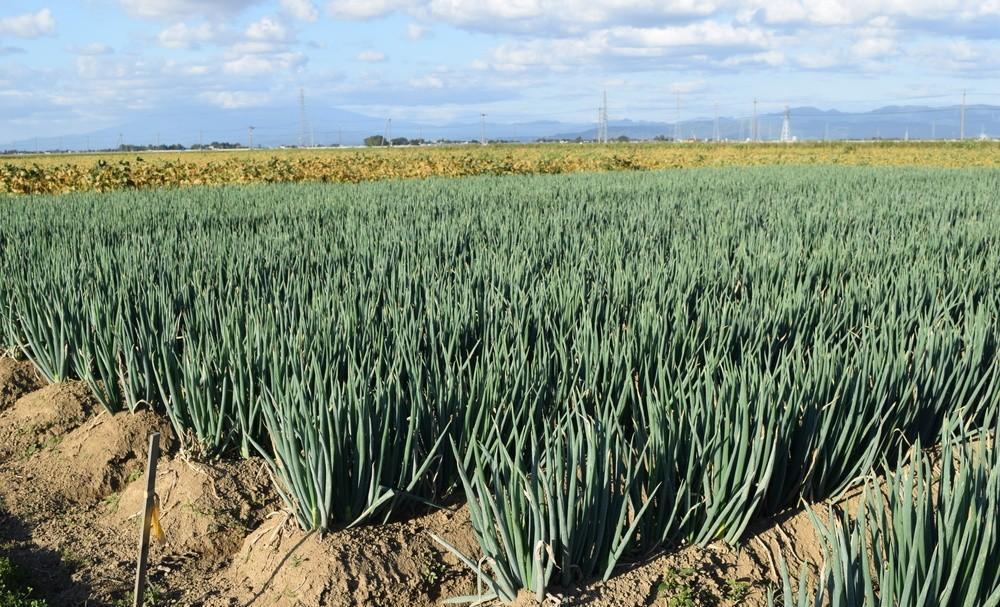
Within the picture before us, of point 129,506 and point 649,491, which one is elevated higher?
point 649,491

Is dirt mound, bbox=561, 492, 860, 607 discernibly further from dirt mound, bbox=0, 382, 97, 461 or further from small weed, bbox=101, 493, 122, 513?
dirt mound, bbox=0, 382, 97, 461

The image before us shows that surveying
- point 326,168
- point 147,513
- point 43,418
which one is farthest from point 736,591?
Result: point 326,168

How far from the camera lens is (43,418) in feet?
11.8

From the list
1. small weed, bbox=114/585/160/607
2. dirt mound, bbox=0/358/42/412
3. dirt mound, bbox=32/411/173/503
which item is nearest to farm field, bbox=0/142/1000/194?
dirt mound, bbox=0/358/42/412

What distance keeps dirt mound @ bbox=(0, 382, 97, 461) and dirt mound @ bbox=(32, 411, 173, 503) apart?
0.52 feet

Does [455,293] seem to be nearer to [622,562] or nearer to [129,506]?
[129,506]

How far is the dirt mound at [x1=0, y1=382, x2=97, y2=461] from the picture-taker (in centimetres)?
351

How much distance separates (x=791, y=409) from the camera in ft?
8.05

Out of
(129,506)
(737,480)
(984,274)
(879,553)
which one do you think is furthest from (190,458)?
(984,274)

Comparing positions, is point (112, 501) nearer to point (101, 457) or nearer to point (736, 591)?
point (101, 457)

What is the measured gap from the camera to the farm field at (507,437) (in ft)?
6.59

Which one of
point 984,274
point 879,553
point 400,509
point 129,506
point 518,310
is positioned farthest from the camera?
point 984,274

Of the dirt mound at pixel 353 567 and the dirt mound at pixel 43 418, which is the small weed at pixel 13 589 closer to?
the dirt mound at pixel 353 567

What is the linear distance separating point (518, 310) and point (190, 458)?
1450 mm
